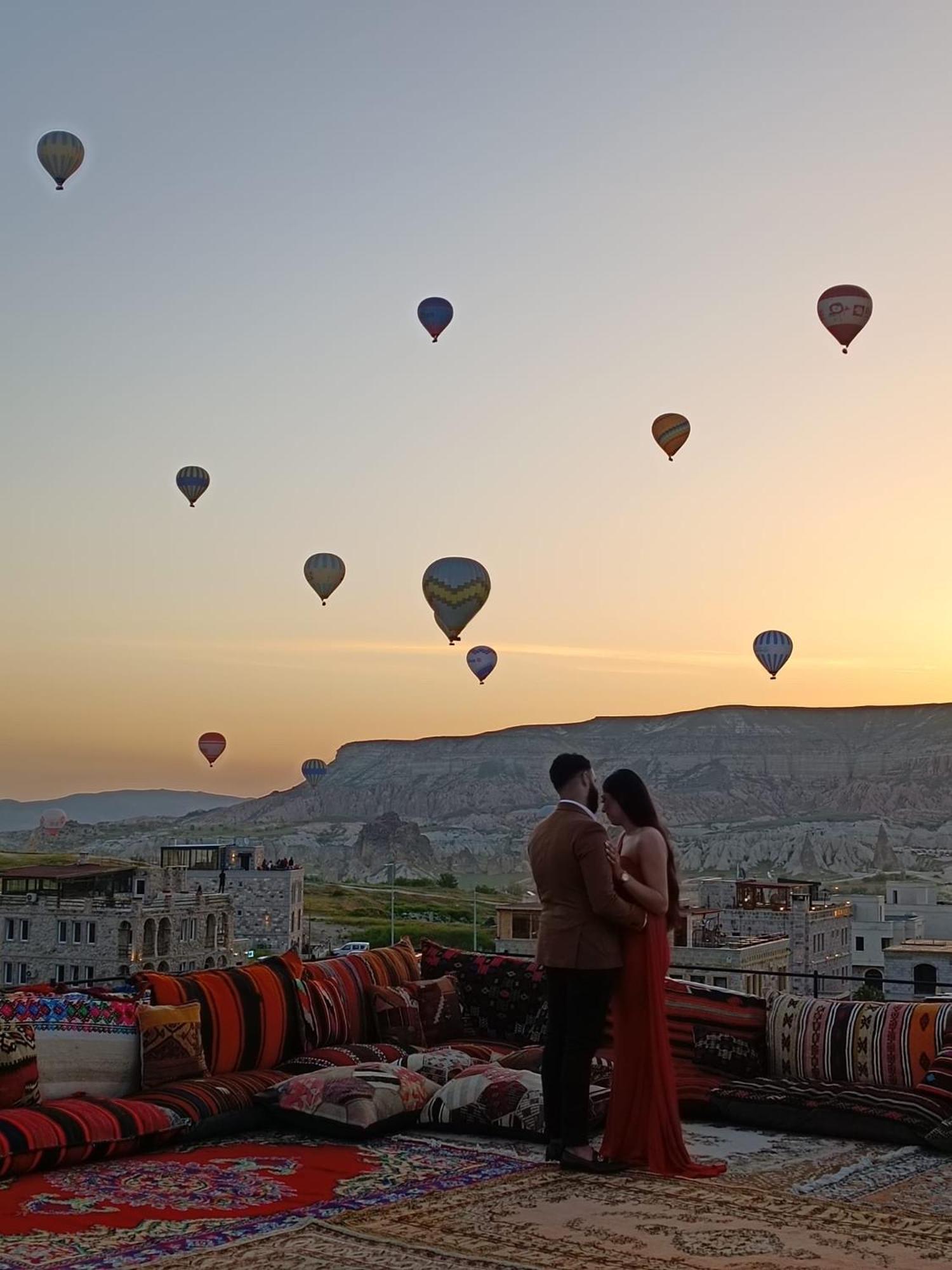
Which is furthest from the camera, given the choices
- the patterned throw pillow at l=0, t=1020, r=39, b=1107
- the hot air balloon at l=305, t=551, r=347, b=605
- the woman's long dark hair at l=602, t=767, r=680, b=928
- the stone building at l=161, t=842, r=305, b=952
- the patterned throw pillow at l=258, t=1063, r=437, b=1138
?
the stone building at l=161, t=842, r=305, b=952

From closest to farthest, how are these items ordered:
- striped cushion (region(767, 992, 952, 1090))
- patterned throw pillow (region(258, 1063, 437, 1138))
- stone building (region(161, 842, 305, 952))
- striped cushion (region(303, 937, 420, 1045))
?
1. patterned throw pillow (region(258, 1063, 437, 1138))
2. striped cushion (region(767, 992, 952, 1090))
3. striped cushion (region(303, 937, 420, 1045))
4. stone building (region(161, 842, 305, 952))

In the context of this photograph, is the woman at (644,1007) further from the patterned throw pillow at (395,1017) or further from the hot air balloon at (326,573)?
the hot air balloon at (326,573)

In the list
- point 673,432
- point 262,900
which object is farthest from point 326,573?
point 262,900

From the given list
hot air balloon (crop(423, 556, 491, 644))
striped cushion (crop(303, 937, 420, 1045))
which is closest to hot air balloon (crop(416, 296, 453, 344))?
hot air balloon (crop(423, 556, 491, 644))

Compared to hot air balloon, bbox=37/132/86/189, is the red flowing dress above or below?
below

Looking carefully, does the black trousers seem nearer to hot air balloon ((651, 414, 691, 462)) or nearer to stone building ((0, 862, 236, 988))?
hot air balloon ((651, 414, 691, 462))

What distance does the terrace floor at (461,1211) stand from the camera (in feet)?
13.4

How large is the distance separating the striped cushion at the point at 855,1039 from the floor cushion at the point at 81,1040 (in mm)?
2692

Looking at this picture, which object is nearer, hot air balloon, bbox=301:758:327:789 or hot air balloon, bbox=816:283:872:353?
hot air balloon, bbox=816:283:872:353

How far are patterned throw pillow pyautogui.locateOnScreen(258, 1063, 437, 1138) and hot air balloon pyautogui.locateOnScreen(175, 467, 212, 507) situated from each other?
23.1m

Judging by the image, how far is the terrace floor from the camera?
4090mm

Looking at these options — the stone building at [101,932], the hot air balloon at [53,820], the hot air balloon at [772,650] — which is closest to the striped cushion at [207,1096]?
the stone building at [101,932]

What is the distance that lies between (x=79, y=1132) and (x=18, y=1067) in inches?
16.8

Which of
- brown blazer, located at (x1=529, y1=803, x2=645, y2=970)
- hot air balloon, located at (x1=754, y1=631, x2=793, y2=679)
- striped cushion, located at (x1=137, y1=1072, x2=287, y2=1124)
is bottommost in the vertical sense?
striped cushion, located at (x1=137, y1=1072, x2=287, y2=1124)
